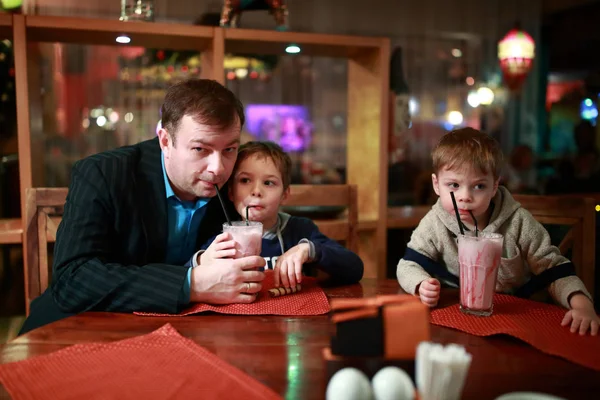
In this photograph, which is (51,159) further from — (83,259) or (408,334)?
(408,334)

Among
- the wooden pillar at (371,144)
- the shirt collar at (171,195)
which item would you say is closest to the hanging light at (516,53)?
the wooden pillar at (371,144)

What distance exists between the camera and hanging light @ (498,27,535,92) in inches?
245

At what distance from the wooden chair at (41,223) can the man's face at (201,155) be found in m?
0.57

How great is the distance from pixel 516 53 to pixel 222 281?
580 cm

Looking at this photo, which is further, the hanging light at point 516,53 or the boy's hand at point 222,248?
the hanging light at point 516,53

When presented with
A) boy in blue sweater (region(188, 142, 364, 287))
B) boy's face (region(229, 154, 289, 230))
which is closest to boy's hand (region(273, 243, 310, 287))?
boy in blue sweater (region(188, 142, 364, 287))

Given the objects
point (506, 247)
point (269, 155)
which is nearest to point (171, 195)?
point (269, 155)

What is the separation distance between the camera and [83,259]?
4.83 ft

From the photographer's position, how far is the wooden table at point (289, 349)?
93cm

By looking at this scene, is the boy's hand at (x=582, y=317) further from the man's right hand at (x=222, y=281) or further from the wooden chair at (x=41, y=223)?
the wooden chair at (x=41, y=223)

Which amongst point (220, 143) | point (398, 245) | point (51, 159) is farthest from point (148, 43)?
point (51, 159)

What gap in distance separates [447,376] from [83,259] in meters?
1.07

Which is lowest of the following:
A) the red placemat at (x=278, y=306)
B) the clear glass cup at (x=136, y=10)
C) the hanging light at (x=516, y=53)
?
the red placemat at (x=278, y=306)

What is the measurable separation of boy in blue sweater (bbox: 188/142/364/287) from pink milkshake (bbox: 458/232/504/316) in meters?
0.42
